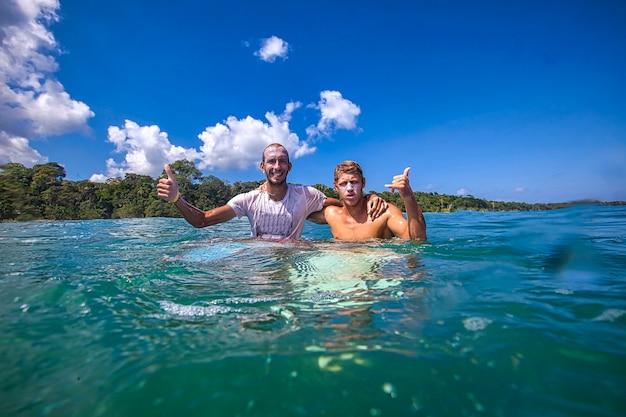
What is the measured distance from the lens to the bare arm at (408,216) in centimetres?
411

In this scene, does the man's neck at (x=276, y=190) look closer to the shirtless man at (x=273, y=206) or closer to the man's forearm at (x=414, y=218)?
the shirtless man at (x=273, y=206)

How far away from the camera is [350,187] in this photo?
4.81 metres

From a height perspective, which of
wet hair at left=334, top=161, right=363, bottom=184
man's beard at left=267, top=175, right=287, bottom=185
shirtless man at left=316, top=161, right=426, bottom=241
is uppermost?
wet hair at left=334, top=161, right=363, bottom=184

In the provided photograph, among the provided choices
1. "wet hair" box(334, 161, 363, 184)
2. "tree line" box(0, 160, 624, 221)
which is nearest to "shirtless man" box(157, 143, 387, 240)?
"wet hair" box(334, 161, 363, 184)

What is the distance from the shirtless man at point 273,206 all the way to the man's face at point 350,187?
15.6 inches

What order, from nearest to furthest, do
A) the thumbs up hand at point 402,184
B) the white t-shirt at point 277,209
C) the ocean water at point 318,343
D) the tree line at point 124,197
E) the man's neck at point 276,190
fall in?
1. the ocean water at point 318,343
2. the thumbs up hand at point 402,184
3. the man's neck at point 276,190
4. the white t-shirt at point 277,209
5. the tree line at point 124,197

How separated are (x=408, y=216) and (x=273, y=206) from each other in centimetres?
231

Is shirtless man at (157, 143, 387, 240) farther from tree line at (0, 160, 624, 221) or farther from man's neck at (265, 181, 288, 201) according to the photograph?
tree line at (0, 160, 624, 221)

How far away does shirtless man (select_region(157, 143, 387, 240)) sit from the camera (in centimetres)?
513

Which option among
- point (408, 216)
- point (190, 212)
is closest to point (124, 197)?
point (190, 212)

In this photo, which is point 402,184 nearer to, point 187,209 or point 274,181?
point 274,181

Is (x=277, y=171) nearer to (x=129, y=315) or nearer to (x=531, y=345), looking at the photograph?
(x=129, y=315)

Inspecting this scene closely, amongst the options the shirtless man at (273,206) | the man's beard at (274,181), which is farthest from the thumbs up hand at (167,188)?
the man's beard at (274,181)

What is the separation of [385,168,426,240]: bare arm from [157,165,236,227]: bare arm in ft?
9.19
